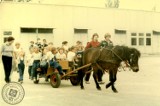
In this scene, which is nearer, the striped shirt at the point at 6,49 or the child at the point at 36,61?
the striped shirt at the point at 6,49

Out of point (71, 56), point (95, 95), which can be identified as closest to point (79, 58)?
point (71, 56)

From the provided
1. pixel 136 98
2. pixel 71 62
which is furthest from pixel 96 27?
pixel 136 98

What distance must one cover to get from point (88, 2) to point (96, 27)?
3.45 meters

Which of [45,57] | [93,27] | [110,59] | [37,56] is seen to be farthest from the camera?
[93,27]

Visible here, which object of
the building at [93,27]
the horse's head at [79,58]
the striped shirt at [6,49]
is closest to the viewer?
the striped shirt at [6,49]

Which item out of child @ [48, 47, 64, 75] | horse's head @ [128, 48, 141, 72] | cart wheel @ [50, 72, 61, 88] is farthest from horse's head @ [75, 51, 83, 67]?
horse's head @ [128, 48, 141, 72]

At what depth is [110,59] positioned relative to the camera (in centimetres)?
627

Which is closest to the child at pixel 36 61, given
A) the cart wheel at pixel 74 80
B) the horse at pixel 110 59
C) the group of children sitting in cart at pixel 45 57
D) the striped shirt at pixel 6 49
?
the group of children sitting in cart at pixel 45 57

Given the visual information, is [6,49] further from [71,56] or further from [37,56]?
[71,56]

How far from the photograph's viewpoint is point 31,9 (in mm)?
8352

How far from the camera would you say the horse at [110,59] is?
19.4 feet

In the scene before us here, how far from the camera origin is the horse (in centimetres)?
592

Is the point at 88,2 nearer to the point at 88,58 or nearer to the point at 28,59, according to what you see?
the point at 88,58

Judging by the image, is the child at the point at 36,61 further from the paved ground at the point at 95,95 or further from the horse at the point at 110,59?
the horse at the point at 110,59
